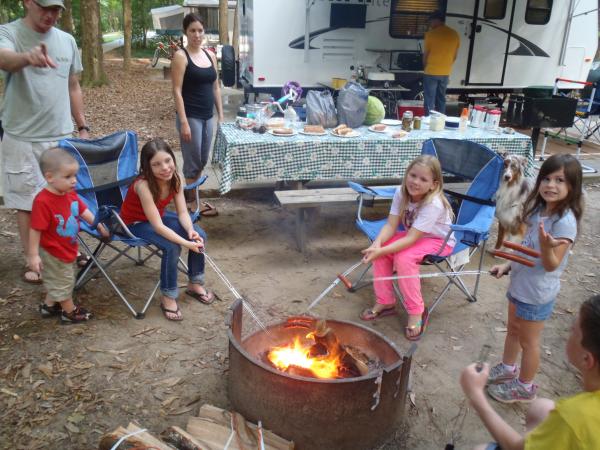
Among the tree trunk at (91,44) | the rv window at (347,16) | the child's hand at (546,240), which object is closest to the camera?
the child's hand at (546,240)

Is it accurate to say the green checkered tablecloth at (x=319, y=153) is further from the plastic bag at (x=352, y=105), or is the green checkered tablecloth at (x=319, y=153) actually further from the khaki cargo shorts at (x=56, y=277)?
the khaki cargo shorts at (x=56, y=277)

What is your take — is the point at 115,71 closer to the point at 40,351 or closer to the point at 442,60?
the point at 442,60

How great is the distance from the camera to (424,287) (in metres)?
4.20

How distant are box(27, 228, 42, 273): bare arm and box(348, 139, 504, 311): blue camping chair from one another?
2.15m

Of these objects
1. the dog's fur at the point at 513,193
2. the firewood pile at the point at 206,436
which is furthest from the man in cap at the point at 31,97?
the dog's fur at the point at 513,193

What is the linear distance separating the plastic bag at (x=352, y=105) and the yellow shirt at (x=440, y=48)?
3696 mm

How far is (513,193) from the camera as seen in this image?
13.8 ft

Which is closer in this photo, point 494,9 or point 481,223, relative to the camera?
point 481,223

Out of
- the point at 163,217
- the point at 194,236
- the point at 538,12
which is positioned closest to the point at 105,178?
the point at 163,217

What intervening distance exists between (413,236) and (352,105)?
204 centimetres

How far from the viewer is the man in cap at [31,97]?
3330 mm

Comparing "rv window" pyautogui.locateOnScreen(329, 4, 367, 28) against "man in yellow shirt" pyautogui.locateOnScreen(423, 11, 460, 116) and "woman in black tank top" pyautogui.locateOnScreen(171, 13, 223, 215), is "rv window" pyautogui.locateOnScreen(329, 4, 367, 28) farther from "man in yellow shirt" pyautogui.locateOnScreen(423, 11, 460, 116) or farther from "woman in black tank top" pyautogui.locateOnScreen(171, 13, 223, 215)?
"woman in black tank top" pyautogui.locateOnScreen(171, 13, 223, 215)

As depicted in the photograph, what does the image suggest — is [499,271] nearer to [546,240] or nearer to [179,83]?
[546,240]

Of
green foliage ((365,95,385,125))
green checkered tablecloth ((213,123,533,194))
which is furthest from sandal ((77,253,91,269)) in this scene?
green foliage ((365,95,385,125))
